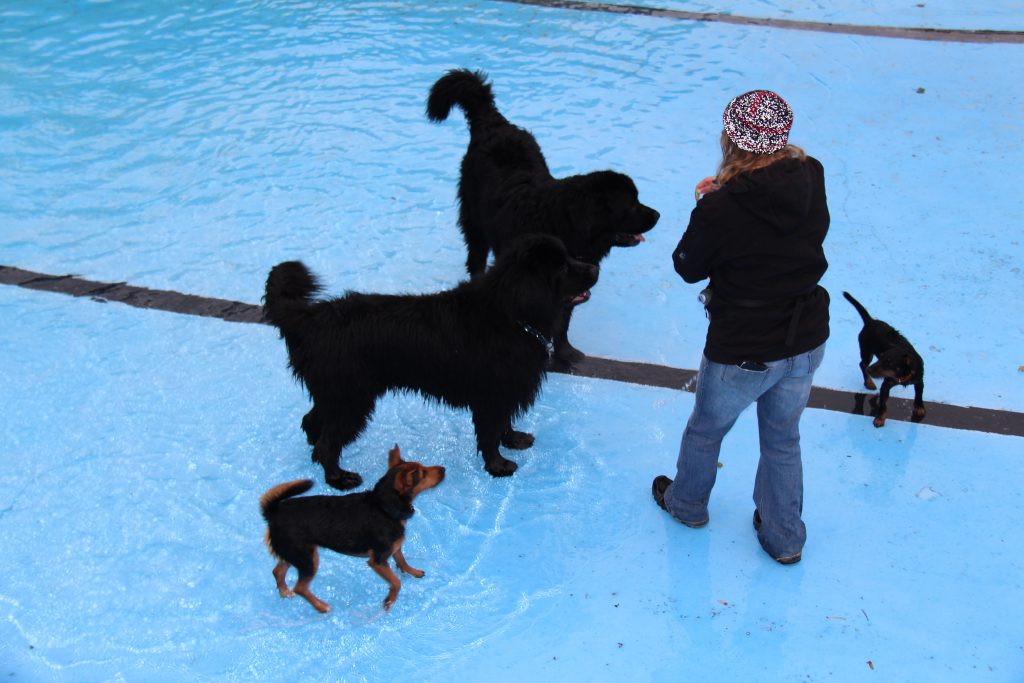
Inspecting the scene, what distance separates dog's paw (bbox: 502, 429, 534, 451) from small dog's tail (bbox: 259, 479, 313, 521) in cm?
110

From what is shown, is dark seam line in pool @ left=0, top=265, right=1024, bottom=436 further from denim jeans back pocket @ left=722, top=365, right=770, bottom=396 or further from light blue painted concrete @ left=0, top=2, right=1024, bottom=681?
denim jeans back pocket @ left=722, top=365, right=770, bottom=396

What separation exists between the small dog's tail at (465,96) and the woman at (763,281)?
2096 millimetres

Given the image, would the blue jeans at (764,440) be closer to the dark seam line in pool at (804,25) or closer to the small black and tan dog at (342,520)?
the small black and tan dog at (342,520)

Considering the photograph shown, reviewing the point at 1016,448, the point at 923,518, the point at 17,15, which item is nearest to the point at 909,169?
the point at 1016,448

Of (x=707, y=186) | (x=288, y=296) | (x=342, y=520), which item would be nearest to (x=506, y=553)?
(x=342, y=520)

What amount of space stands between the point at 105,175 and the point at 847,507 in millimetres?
5375

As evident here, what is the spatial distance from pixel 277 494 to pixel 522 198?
1.83 m

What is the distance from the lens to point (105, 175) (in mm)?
5840

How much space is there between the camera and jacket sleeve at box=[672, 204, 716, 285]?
2389 millimetres

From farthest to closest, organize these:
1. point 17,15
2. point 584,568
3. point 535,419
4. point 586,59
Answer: point 17,15 → point 586,59 → point 535,419 → point 584,568

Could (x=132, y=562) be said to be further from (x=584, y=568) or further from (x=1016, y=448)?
(x=1016, y=448)

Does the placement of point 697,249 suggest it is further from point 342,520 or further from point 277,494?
point 277,494

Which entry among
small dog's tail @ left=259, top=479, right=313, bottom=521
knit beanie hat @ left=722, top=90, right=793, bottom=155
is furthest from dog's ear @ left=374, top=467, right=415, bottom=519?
knit beanie hat @ left=722, top=90, right=793, bottom=155

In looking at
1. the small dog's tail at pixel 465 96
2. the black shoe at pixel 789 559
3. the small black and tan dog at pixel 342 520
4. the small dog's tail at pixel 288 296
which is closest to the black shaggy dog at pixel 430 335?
the small dog's tail at pixel 288 296
